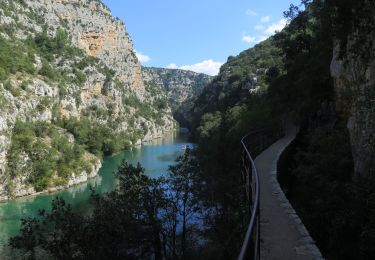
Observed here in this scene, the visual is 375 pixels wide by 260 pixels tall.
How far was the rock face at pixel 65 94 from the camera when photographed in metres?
65.9

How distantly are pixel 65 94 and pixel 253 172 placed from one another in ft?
317

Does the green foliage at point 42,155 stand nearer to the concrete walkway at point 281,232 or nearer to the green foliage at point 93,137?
the green foliage at point 93,137

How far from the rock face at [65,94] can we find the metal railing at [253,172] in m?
45.4

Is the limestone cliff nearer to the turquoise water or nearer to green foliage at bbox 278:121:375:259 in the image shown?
green foliage at bbox 278:121:375:259

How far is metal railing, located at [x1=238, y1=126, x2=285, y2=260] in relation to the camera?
4.55 meters

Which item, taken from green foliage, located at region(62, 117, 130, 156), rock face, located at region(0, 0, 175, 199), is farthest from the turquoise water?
green foliage, located at region(62, 117, 130, 156)

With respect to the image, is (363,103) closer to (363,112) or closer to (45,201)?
(363,112)

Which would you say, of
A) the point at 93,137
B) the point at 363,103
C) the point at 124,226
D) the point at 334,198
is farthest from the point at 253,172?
the point at 93,137

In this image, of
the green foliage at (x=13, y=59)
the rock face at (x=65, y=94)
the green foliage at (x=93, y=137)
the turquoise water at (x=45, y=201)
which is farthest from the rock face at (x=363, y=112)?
the green foliage at (x=93, y=137)

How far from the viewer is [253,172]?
7695 millimetres

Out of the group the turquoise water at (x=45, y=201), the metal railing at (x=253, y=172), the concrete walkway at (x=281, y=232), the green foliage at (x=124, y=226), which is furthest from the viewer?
the turquoise water at (x=45, y=201)

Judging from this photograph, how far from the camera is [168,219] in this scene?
3011 cm

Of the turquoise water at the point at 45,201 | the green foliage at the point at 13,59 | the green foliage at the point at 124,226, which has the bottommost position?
the turquoise water at the point at 45,201

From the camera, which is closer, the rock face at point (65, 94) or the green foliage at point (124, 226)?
the green foliage at point (124, 226)
